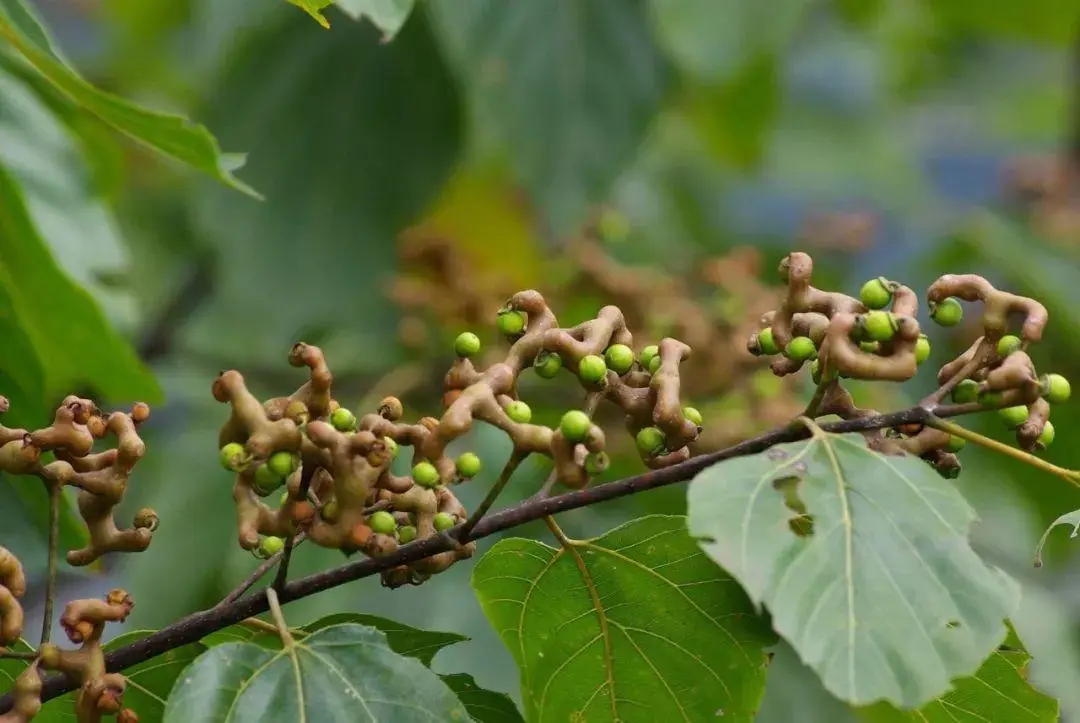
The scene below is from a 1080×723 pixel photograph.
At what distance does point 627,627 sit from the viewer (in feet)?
2.67

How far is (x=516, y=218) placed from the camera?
101 inches

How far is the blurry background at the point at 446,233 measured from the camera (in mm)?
1702

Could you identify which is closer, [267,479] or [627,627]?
[267,479]

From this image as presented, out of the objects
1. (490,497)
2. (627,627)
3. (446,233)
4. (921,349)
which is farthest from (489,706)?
(446,233)

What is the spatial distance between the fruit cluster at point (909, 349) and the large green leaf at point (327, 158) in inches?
53.3

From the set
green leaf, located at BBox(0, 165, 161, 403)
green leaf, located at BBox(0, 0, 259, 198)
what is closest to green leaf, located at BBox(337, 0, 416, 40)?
green leaf, located at BBox(0, 0, 259, 198)

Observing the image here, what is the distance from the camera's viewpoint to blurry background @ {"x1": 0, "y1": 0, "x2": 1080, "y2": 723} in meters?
1.70

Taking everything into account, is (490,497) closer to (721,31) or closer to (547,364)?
(547,364)

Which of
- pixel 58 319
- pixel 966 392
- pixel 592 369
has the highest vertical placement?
pixel 966 392

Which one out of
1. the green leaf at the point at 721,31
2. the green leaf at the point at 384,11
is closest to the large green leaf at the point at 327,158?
the green leaf at the point at 721,31

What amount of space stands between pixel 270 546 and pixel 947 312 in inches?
15.5

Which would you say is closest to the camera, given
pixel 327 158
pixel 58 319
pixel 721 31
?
pixel 58 319

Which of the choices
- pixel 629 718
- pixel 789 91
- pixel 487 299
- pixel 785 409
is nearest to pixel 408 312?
pixel 487 299

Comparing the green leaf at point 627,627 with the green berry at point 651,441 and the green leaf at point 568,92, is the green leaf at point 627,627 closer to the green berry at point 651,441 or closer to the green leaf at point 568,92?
the green berry at point 651,441
